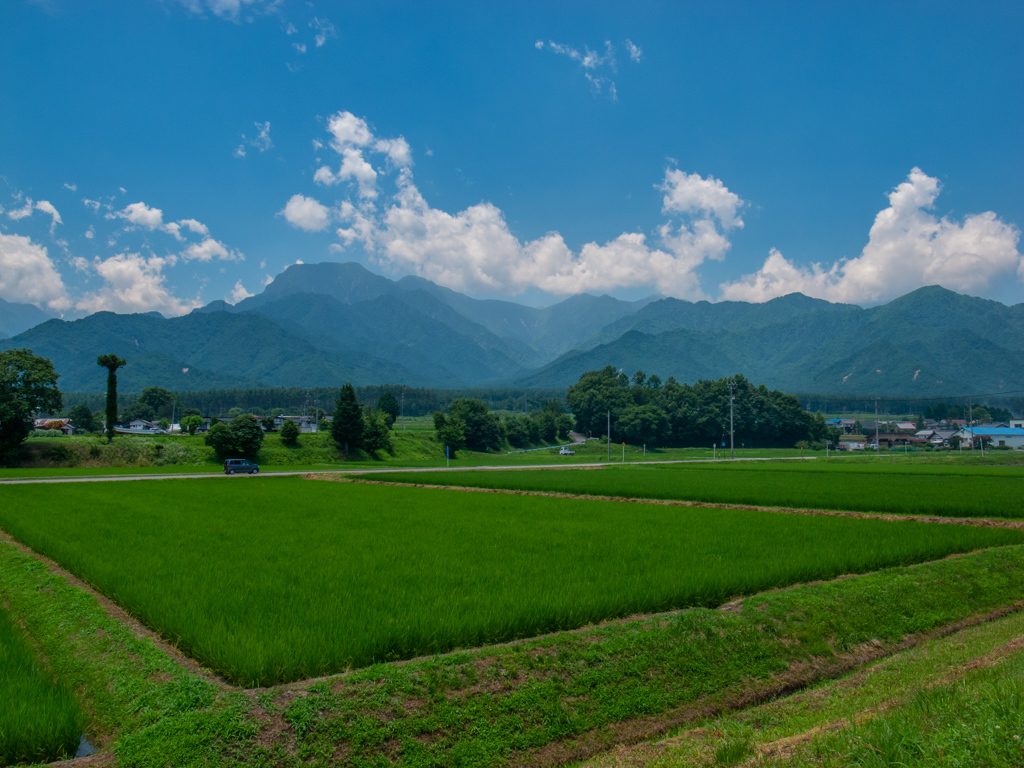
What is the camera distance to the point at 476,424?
93.1 m

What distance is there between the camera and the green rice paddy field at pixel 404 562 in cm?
816

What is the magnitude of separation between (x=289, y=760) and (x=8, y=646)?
202 inches

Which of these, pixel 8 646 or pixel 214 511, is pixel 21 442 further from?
pixel 8 646

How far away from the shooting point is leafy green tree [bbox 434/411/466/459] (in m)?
86.9

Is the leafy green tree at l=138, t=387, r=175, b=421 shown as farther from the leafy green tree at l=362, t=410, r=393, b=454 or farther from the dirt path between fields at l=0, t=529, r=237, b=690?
→ the dirt path between fields at l=0, t=529, r=237, b=690

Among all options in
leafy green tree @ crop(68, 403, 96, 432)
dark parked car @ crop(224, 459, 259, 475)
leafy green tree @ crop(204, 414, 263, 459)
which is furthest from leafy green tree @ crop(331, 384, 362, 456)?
leafy green tree @ crop(68, 403, 96, 432)

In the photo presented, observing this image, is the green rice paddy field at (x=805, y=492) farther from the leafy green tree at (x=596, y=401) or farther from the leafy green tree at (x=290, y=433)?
the leafy green tree at (x=596, y=401)

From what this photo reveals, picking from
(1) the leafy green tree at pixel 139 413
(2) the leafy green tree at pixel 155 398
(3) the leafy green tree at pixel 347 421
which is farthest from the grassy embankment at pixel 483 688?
(2) the leafy green tree at pixel 155 398

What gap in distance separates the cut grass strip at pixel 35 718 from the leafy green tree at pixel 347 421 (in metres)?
66.8

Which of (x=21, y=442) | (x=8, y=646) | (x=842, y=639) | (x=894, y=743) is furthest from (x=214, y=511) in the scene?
(x=21, y=442)

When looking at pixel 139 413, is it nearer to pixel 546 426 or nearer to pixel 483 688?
pixel 546 426

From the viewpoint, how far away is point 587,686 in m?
7.54

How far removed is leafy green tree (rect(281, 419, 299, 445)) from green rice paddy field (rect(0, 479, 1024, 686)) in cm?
4451

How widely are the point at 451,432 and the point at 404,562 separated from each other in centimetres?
7445
